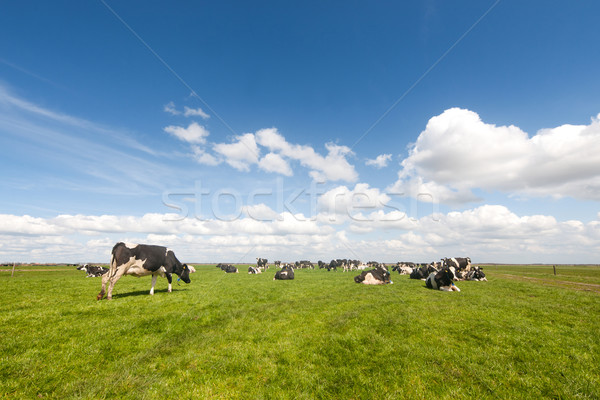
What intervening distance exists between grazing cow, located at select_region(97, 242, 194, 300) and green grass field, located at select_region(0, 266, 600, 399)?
2.07m

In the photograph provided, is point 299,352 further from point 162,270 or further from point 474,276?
point 474,276

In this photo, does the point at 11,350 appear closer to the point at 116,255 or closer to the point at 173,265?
the point at 116,255

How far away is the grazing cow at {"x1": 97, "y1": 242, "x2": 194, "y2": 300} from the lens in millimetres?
12016

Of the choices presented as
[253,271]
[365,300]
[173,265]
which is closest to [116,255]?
[173,265]

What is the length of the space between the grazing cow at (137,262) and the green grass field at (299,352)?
2065 millimetres

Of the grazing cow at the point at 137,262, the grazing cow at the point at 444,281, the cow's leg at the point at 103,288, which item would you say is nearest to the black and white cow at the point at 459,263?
the grazing cow at the point at 444,281

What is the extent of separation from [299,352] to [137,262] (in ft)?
36.6

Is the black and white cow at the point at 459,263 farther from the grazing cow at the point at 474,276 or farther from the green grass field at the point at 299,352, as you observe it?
the green grass field at the point at 299,352

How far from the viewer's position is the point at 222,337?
285 inches

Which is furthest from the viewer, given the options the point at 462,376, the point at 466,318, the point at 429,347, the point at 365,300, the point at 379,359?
the point at 365,300

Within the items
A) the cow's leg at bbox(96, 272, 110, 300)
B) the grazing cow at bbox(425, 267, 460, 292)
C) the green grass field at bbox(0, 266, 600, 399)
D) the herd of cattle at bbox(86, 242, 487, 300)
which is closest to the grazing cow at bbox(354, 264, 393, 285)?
the herd of cattle at bbox(86, 242, 487, 300)

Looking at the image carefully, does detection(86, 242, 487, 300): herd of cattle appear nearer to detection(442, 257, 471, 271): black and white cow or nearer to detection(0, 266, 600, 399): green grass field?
detection(442, 257, 471, 271): black and white cow

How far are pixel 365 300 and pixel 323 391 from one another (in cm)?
802

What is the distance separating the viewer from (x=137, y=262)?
1303 centimetres
